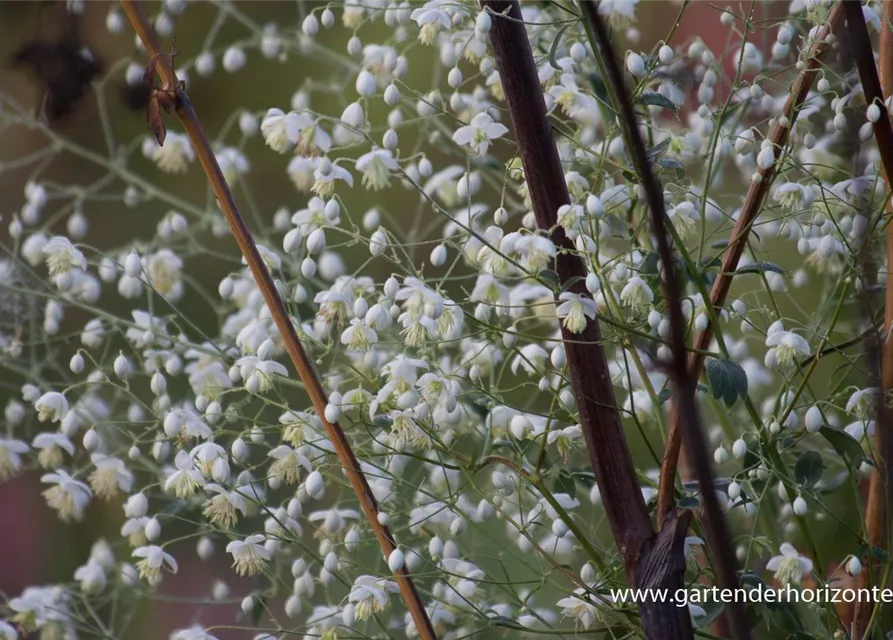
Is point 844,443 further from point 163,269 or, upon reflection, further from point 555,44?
point 163,269

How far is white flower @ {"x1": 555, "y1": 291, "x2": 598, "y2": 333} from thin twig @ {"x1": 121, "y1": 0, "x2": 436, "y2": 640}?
0.40 ft

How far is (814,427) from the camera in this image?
0.49 m

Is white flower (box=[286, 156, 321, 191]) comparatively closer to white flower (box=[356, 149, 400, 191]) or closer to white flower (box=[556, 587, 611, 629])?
white flower (box=[356, 149, 400, 191])

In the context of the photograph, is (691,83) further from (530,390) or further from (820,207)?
(530,390)

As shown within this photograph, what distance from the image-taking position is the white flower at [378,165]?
1.66 ft

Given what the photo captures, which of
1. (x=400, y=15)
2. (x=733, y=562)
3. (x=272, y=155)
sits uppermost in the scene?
(x=272, y=155)

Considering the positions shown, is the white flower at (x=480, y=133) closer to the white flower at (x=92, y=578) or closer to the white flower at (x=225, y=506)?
the white flower at (x=225, y=506)

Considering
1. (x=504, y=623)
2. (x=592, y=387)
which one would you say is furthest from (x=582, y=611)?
(x=592, y=387)

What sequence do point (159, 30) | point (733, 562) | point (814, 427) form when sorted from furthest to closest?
point (159, 30)
point (814, 427)
point (733, 562)

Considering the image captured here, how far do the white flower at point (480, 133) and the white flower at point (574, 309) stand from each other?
0.11 m

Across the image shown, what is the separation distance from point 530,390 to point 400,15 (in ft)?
1.82

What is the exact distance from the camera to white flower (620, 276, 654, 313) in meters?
0.49

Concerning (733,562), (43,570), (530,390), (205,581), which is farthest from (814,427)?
(43,570)

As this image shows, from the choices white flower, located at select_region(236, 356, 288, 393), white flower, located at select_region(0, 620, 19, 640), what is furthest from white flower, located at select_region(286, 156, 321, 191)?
white flower, located at select_region(0, 620, 19, 640)
